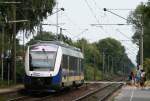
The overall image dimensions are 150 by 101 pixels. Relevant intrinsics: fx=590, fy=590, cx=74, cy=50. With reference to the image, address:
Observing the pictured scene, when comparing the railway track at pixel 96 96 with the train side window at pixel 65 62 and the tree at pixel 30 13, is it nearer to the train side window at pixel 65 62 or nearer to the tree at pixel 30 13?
the train side window at pixel 65 62

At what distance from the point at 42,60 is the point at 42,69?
1.96 ft

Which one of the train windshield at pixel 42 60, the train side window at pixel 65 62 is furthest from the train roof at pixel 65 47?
the train windshield at pixel 42 60

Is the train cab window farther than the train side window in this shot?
No

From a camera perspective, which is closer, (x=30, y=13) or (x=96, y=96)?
(x=96, y=96)

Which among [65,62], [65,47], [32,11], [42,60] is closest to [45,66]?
[42,60]

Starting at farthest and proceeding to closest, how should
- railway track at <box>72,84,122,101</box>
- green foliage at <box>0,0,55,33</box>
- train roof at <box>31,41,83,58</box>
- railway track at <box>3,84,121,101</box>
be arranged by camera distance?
1. green foliage at <box>0,0,55,33</box>
2. train roof at <box>31,41,83,58</box>
3. railway track at <box>72,84,122,101</box>
4. railway track at <box>3,84,121,101</box>

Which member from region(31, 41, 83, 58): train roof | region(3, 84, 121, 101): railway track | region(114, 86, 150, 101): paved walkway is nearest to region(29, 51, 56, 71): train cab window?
region(31, 41, 83, 58): train roof

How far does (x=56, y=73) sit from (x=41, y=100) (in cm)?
459

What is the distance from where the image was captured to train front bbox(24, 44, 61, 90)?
3656 centimetres

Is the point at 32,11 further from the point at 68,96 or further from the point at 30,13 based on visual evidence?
the point at 68,96

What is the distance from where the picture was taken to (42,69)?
121ft

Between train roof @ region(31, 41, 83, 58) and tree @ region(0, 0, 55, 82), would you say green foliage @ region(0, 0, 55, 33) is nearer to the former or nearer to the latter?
tree @ region(0, 0, 55, 82)

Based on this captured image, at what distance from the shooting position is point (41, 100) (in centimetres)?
3228

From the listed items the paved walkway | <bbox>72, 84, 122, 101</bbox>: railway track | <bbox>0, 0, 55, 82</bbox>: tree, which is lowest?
<bbox>72, 84, 122, 101</bbox>: railway track
